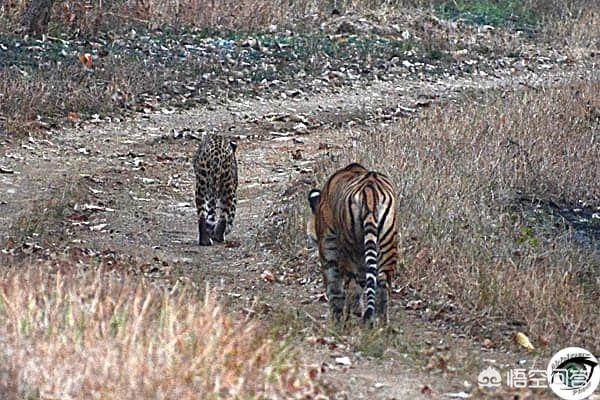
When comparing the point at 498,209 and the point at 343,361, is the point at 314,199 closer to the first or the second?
the point at 343,361

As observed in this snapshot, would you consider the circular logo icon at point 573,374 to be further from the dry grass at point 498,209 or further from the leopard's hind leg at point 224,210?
the leopard's hind leg at point 224,210

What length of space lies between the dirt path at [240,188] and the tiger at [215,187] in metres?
0.24

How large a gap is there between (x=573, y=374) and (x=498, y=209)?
4.66 metres

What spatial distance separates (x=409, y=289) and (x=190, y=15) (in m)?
14.4

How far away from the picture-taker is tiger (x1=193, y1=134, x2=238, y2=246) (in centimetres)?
1198

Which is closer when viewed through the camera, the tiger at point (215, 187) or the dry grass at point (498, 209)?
the dry grass at point (498, 209)

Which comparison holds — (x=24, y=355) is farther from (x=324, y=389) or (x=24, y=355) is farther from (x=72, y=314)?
(x=324, y=389)

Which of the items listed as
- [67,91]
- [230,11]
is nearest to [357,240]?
[67,91]

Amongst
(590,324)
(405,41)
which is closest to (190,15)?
(405,41)

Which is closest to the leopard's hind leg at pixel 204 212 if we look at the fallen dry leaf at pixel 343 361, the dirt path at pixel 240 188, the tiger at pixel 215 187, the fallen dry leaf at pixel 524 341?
the tiger at pixel 215 187

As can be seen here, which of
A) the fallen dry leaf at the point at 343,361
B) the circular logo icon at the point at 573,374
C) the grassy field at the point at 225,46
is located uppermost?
the grassy field at the point at 225,46

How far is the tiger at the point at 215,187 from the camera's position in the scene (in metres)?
12.0

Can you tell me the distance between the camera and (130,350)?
6.36m

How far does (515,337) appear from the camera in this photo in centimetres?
847
